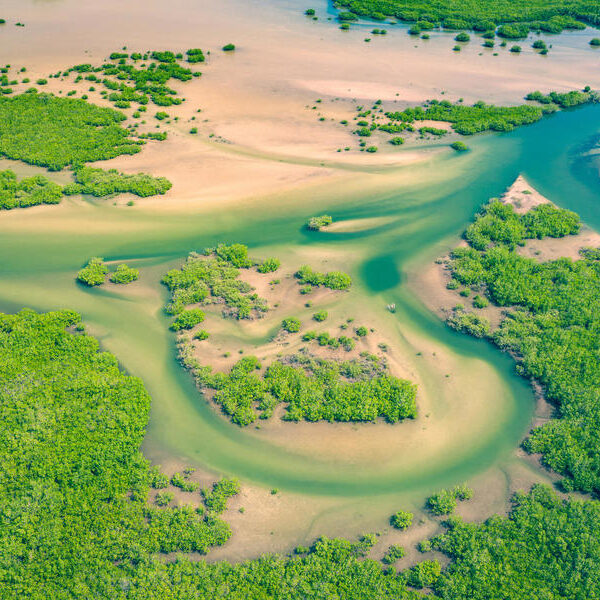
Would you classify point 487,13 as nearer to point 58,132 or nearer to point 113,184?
point 113,184

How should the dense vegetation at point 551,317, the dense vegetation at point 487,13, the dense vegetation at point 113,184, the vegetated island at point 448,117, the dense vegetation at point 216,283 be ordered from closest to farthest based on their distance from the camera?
the dense vegetation at point 551,317 → the dense vegetation at point 216,283 → the dense vegetation at point 113,184 → the vegetated island at point 448,117 → the dense vegetation at point 487,13


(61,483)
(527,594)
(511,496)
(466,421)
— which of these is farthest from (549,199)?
(61,483)

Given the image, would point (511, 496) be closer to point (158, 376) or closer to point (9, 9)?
point (158, 376)

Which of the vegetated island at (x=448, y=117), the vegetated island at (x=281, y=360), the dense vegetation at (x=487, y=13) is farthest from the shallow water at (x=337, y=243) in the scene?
the dense vegetation at (x=487, y=13)

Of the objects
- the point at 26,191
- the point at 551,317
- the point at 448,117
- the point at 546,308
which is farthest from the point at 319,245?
the point at 26,191

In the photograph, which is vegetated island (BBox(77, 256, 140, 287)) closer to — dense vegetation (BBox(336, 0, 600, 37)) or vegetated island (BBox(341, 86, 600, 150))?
vegetated island (BBox(341, 86, 600, 150))

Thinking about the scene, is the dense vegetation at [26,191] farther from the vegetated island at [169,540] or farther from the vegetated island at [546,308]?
the vegetated island at [546,308]
